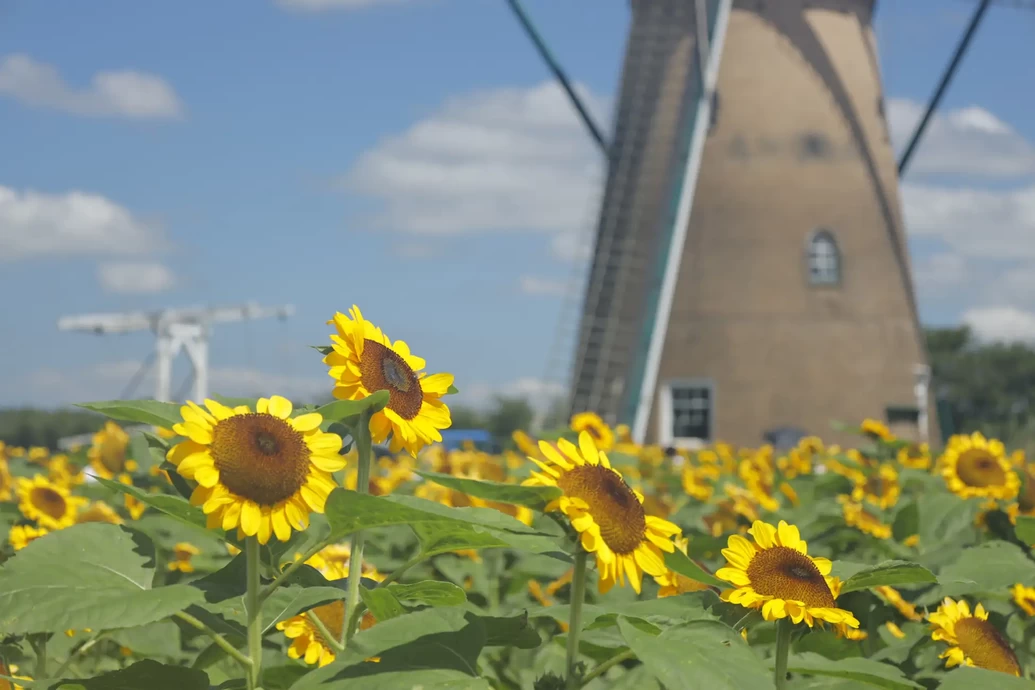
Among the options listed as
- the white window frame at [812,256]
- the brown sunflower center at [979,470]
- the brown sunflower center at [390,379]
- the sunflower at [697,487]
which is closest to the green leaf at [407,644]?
the brown sunflower center at [390,379]

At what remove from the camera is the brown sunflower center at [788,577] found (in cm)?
195

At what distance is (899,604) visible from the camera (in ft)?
9.74

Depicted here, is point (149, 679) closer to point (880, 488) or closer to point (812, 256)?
point (880, 488)

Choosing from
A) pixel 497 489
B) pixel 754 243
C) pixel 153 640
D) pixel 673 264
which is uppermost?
pixel 754 243

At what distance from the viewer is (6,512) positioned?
10.4 ft

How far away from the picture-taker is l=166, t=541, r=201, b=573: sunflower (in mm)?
3217

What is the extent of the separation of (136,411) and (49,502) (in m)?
2.06

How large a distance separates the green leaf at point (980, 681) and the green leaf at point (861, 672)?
5 cm

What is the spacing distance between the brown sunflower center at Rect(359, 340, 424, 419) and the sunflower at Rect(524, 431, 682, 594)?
22 cm

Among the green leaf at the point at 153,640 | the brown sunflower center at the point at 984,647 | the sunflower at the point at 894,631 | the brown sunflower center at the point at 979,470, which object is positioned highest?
the brown sunflower center at the point at 979,470

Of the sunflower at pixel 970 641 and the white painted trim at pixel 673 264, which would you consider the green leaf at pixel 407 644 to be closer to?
the sunflower at pixel 970 641

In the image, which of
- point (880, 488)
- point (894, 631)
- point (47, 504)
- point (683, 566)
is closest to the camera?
point (683, 566)

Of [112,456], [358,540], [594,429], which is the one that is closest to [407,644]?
[358,540]

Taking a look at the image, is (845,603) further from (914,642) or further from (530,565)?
(530,565)
